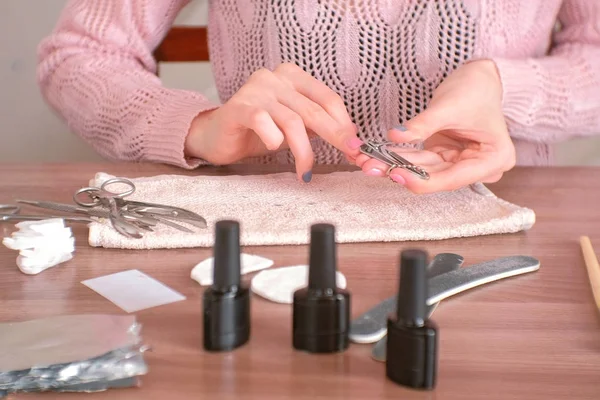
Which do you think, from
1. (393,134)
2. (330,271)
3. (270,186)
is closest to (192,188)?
(270,186)

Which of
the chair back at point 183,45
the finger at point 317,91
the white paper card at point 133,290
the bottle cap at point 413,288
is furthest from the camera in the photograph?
the chair back at point 183,45

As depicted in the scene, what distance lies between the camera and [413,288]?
33 cm

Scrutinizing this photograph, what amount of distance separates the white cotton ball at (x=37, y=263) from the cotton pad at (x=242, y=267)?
94 mm

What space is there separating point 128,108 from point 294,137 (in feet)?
0.89

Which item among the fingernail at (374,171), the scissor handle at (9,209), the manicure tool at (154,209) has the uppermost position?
the fingernail at (374,171)

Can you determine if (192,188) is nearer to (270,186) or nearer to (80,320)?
(270,186)

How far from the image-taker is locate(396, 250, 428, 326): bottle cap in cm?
33

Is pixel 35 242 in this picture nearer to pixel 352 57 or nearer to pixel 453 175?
pixel 453 175

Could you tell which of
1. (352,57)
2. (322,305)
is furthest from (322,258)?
(352,57)

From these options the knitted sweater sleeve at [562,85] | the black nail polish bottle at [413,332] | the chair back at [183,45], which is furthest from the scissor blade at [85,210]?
the chair back at [183,45]

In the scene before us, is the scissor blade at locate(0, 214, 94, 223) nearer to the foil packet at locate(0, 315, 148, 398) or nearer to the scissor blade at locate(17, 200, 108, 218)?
the scissor blade at locate(17, 200, 108, 218)

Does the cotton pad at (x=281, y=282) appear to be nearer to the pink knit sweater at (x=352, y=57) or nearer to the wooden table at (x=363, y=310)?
the wooden table at (x=363, y=310)

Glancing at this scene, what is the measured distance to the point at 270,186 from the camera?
2.17ft

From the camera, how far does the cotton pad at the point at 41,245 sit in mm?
481
